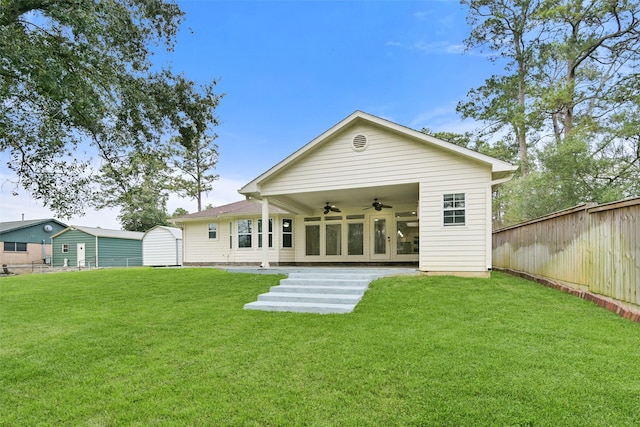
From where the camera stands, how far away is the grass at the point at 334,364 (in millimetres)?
2752

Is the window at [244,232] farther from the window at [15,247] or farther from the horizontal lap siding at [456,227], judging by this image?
the window at [15,247]

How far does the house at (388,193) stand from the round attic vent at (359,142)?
0.03 meters

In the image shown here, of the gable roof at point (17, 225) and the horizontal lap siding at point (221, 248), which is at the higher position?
the gable roof at point (17, 225)

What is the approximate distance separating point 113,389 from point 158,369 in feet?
1.68

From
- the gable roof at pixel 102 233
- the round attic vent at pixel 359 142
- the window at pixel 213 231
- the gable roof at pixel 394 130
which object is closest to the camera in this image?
the gable roof at pixel 394 130

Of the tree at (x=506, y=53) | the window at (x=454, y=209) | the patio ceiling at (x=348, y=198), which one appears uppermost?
the tree at (x=506, y=53)

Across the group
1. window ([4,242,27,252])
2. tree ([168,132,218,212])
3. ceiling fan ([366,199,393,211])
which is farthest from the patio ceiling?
window ([4,242,27,252])

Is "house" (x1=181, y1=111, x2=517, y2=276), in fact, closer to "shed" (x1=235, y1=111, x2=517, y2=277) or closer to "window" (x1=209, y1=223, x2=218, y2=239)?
"shed" (x1=235, y1=111, x2=517, y2=277)

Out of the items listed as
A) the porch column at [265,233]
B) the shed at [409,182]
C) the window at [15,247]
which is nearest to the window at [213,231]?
the shed at [409,182]

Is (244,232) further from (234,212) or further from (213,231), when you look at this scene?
(213,231)

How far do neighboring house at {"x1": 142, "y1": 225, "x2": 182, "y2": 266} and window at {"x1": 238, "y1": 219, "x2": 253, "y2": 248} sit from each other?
26.1 ft

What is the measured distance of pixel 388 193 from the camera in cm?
1062

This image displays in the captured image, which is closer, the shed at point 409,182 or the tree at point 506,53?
the shed at point 409,182

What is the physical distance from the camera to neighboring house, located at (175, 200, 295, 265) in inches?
550
